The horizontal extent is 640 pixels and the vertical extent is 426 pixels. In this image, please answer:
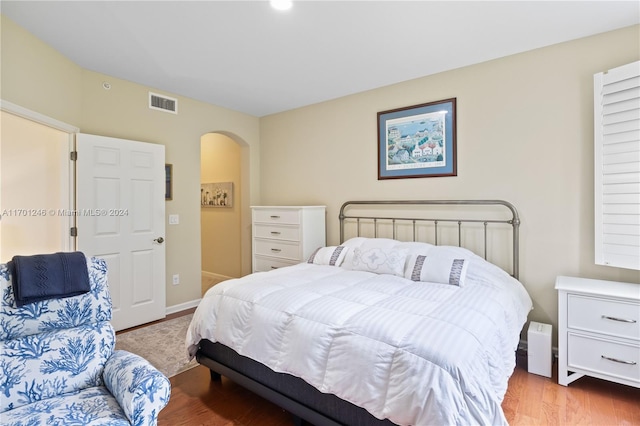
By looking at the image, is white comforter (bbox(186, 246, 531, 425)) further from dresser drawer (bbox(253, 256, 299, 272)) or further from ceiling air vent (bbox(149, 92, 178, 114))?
ceiling air vent (bbox(149, 92, 178, 114))

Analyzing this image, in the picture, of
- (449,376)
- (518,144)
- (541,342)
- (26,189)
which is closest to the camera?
(449,376)

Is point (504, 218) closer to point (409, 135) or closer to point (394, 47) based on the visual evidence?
point (409, 135)

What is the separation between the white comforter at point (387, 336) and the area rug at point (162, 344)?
416mm

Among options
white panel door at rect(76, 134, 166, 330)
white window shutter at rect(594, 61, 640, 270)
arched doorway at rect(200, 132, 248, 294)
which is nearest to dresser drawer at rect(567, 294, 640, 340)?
white window shutter at rect(594, 61, 640, 270)

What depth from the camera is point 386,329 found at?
5.19ft

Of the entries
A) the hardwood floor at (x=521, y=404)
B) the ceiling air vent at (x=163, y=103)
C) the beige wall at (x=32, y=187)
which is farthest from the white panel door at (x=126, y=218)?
the hardwood floor at (x=521, y=404)

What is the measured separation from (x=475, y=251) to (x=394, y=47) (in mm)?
1952

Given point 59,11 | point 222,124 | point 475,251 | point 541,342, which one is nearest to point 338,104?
point 222,124

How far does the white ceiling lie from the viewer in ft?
7.06

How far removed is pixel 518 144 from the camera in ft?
9.19

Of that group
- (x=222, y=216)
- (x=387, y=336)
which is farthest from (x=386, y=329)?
(x=222, y=216)

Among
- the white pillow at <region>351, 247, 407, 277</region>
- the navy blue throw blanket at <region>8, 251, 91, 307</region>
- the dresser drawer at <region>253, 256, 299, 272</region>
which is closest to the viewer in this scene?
the navy blue throw blanket at <region>8, 251, 91, 307</region>

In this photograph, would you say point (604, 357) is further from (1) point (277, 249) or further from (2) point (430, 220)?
(1) point (277, 249)

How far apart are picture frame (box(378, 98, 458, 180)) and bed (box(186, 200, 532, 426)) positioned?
43cm
